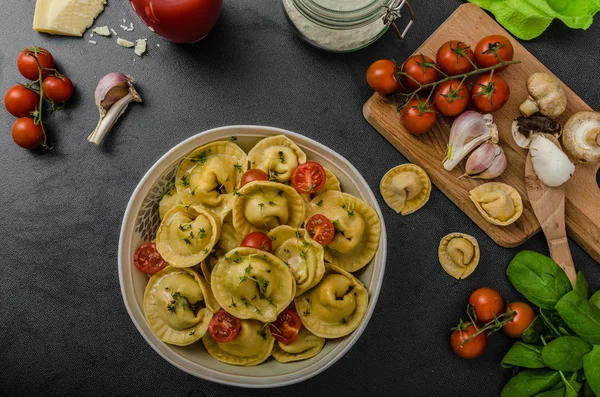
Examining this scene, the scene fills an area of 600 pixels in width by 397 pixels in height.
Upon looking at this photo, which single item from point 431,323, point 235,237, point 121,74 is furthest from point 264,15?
point 431,323

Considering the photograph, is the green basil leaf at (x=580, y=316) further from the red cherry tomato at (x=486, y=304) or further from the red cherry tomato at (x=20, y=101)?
the red cherry tomato at (x=20, y=101)

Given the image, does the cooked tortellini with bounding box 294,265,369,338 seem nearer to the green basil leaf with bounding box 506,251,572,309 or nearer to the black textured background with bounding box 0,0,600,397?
the black textured background with bounding box 0,0,600,397

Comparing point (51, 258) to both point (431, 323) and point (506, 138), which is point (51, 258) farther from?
point (506, 138)

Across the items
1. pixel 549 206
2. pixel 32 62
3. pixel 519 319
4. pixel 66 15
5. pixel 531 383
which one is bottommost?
pixel 531 383

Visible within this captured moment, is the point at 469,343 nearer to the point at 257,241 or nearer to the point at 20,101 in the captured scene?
the point at 257,241

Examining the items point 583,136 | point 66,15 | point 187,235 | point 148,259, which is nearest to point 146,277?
point 148,259

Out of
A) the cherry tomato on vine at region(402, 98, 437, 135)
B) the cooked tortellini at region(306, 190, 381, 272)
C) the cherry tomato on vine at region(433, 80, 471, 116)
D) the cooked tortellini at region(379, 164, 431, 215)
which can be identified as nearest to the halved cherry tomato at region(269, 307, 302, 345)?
the cooked tortellini at region(306, 190, 381, 272)
